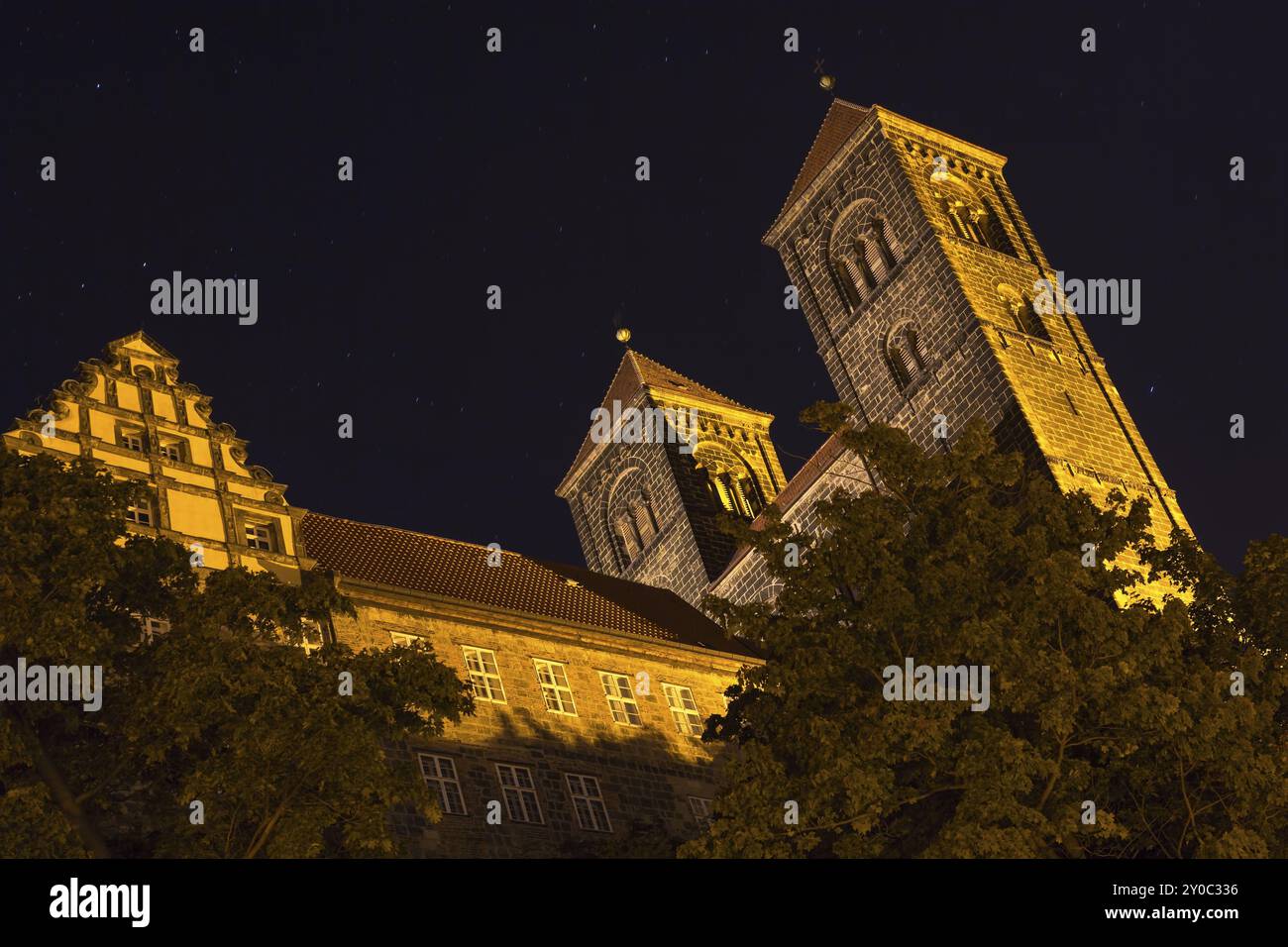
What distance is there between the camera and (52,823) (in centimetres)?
2153

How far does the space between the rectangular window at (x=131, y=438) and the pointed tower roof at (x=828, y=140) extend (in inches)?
1213

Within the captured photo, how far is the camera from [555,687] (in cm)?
3669

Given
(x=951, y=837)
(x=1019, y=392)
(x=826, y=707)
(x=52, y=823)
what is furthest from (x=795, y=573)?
(x=1019, y=392)

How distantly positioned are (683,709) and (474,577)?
5870 millimetres

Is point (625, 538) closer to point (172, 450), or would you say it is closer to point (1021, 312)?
point (1021, 312)

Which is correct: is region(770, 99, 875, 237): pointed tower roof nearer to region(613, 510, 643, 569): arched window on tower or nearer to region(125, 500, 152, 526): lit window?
region(613, 510, 643, 569): arched window on tower

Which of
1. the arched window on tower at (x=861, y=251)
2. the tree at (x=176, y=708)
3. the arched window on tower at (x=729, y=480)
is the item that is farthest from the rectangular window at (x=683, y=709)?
the arched window on tower at (x=729, y=480)

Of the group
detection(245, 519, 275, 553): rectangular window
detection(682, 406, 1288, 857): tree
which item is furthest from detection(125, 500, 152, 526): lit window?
detection(682, 406, 1288, 857): tree

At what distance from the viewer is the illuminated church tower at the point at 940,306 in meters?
48.2

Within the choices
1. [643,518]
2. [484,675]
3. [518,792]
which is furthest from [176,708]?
[643,518]

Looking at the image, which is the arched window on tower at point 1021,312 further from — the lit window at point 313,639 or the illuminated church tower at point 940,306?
the lit window at point 313,639

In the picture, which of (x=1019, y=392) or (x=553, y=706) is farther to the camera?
(x=1019, y=392)
